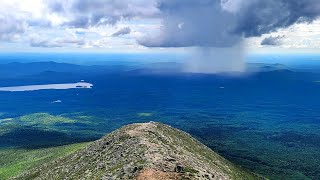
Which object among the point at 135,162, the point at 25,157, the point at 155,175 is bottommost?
the point at 25,157

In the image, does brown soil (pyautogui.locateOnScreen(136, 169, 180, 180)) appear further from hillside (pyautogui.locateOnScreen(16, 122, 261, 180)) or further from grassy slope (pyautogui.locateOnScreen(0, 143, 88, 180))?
grassy slope (pyautogui.locateOnScreen(0, 143, 88, 180))

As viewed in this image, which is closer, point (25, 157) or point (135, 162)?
point (135, 162)

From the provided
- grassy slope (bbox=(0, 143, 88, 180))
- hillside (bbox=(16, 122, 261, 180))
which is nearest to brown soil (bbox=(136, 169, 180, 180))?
hillside (bbox=(16, 122, 261, 180))

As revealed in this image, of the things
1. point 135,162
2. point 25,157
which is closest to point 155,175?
point 135,162

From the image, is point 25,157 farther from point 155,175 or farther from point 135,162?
point 155,175

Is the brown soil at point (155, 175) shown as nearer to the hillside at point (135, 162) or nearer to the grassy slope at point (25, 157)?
the hillside at point (135, 162)

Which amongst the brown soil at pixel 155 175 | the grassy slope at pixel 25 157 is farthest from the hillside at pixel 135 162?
the grassy slope at pixel 25 157

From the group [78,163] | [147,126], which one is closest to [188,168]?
[78,163]

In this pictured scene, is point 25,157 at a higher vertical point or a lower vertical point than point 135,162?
lower
